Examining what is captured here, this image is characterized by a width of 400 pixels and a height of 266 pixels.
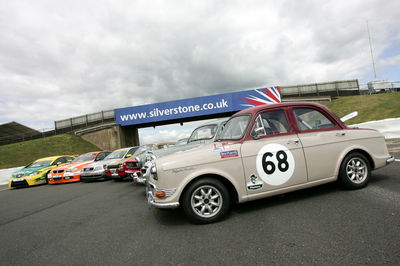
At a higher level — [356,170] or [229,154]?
[229,154]

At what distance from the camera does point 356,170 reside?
4.09m

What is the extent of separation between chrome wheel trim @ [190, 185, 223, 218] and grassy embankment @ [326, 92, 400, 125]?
21244 mm

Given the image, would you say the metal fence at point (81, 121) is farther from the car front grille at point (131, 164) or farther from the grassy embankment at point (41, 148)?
the car front grille at point (131, 164)

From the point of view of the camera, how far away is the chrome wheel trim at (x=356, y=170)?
4.03m

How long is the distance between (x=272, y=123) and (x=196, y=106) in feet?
65.3

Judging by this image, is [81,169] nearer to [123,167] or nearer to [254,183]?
[123,167]

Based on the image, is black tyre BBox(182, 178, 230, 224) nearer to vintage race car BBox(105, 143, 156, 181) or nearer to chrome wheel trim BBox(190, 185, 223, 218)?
chrome wheel trim BBox(190, 185, 223, 218)

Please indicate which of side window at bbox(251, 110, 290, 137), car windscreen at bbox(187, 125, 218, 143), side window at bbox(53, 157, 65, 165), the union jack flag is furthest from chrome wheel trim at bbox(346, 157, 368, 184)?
the union jack flag

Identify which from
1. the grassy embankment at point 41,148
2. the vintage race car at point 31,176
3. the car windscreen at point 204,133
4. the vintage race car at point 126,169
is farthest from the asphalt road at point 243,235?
the grassy embankment at point 41,148

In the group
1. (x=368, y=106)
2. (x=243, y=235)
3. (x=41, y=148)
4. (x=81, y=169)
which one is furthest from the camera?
(x=41, y=148)

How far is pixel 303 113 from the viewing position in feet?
13.4

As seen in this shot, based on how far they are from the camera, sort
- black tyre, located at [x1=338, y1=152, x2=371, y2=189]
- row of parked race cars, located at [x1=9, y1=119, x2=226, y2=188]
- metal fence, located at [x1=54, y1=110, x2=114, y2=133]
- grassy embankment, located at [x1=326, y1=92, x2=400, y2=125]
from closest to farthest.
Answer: black tyre, located at [x1=338, y1=152, x2=371, y2=189], row of parked race cars, located at [x1=9, y1=119, x2=226, y2=188], grassy embankment, located at [x1=326, y1=92, x2=400, y2=125], metal fence, located at [x1=54, y1=110, x2=114, y2=133]

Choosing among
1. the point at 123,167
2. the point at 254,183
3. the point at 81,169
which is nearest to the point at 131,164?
the point at 123,167

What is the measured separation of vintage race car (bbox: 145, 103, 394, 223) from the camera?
3.28 metres
